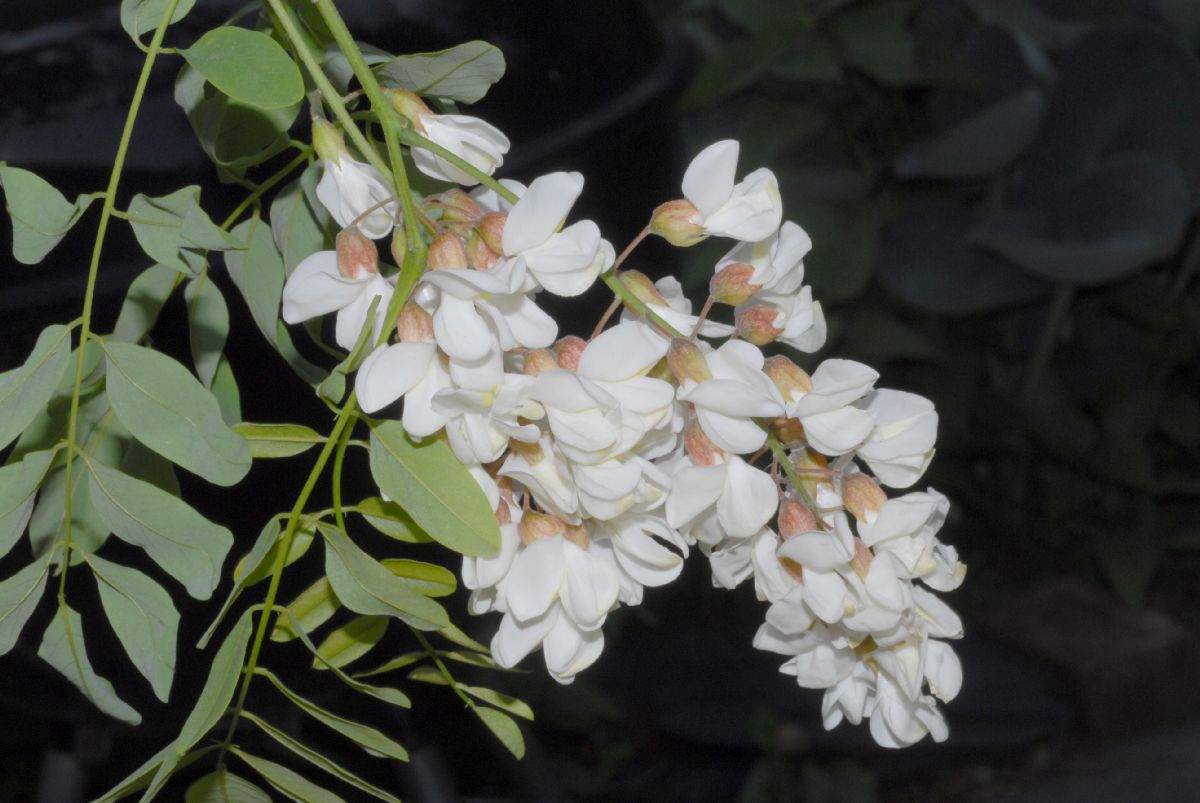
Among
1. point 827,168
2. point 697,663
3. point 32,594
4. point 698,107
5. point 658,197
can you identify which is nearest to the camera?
point 32,594

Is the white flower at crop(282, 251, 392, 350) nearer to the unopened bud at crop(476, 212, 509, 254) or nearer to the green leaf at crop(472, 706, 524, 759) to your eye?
the unopened bud at crop(476, 212, 509, 254)

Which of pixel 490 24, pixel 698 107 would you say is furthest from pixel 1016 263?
pixel 490 24

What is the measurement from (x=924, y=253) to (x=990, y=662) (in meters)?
0.52

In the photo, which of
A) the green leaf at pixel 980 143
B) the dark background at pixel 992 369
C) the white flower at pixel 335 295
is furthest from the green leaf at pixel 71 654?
the green leaf at pixel 980 143

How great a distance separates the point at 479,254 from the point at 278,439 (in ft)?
0.31

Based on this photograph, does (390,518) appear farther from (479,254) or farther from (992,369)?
(992,369)

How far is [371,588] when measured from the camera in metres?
0.33

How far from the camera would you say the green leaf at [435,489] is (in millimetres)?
296

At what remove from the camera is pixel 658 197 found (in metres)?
0.58

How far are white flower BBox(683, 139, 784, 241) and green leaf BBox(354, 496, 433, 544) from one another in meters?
0.11

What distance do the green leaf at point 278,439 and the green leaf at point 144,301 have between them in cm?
6

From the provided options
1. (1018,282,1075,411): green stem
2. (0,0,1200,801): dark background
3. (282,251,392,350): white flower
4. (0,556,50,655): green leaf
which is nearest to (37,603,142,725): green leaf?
(0,556,50,655): green leaf

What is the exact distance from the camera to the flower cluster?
28 cm

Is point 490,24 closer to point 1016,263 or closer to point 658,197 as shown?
point 658,197
